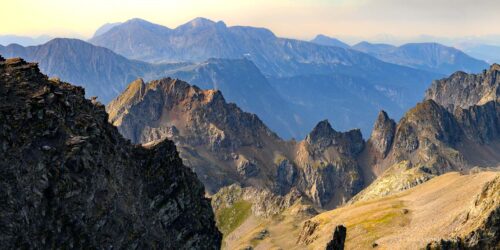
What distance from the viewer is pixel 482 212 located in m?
68.9

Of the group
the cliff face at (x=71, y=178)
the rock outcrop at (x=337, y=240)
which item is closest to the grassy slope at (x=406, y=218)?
the rock outcrop at (x=337, y=240)

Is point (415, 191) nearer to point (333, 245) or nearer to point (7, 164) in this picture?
point (333, 245)

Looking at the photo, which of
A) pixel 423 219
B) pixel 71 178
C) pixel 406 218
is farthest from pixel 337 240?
pixel 406 218

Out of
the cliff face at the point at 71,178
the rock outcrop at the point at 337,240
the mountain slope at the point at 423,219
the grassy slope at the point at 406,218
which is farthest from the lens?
the grassy slope at the point at 406,218

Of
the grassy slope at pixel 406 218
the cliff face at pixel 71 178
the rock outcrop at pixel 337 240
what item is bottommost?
the grassy slope at pixel 406 218

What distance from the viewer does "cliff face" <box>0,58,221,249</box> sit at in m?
59.9

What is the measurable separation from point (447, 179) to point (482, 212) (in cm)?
10396

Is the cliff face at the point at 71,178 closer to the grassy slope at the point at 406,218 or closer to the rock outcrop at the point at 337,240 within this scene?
the rock outcrop at the point at 337,240

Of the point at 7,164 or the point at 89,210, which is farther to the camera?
the point at 89,210

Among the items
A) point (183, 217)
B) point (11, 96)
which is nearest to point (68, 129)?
point (11, 96)

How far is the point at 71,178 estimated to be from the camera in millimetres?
65625

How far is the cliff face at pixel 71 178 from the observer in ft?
197

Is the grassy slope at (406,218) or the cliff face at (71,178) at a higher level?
the cliff face at (71,178)

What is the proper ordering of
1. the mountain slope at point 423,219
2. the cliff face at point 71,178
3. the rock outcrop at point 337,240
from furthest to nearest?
the rock outcrop at point 337,240
the mountain slope at point 423,219
the cliff face at point 71,178
